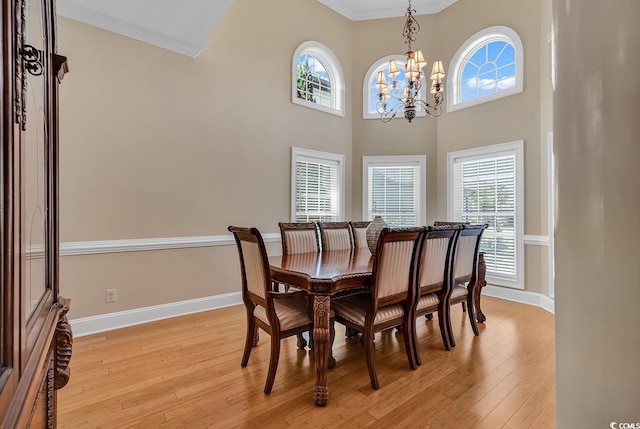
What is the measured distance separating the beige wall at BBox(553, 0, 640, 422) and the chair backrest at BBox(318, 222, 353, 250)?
270 centimetres

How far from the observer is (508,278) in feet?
13.7

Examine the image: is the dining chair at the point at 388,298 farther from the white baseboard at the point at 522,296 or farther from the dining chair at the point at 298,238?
the white baseboard at the point at 522,296

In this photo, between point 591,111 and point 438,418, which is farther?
point 438,418

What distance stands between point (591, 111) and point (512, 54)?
15.1ft

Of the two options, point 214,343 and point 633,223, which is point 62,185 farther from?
point 633,223

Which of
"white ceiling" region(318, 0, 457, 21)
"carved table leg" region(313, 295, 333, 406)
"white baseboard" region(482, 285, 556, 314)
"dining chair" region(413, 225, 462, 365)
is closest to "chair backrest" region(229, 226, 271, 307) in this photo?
"carved table leg" region(313, 295, 333, 406)

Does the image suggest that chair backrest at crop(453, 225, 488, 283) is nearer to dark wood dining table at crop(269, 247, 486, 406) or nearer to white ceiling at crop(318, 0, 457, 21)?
dark wood dining table at crop(269, 247, 486, 406)

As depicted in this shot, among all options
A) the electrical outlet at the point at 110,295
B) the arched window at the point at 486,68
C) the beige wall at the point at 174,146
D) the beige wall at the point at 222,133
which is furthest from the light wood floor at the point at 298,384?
the arched window at the point at 486,68

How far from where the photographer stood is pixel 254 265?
2.15 meters

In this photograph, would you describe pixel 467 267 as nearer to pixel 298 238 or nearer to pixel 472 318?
pixel 472 318

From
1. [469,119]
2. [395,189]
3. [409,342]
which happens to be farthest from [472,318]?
[469,119]

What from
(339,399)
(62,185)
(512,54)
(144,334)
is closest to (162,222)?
(62,185)

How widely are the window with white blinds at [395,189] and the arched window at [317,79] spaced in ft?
3.65

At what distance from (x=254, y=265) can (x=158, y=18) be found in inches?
103
